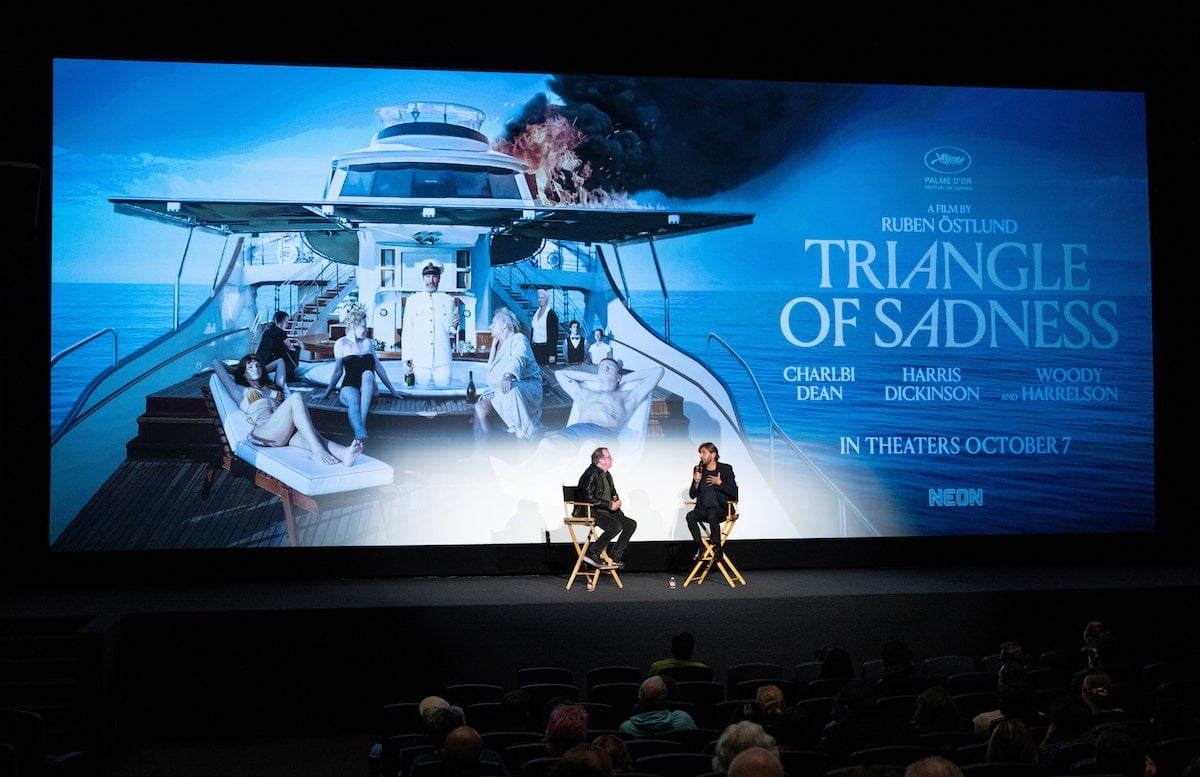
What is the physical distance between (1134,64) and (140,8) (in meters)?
8.33

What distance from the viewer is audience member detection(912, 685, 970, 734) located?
181 inches

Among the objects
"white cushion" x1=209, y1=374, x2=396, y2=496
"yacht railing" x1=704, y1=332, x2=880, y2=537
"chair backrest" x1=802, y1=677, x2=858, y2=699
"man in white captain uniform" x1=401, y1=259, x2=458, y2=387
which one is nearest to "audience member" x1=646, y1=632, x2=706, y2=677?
"chair backrest" x1=802, y1=677, x2=858, y2=699

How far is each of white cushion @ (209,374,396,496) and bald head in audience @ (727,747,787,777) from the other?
6.39 m

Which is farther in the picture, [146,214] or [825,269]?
[825,269]

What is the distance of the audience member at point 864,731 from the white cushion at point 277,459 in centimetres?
559

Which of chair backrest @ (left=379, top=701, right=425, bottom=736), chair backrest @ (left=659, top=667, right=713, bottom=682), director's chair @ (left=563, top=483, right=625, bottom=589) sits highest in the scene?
director's chair @ (left=563, top=483, right=625, bottom=589)

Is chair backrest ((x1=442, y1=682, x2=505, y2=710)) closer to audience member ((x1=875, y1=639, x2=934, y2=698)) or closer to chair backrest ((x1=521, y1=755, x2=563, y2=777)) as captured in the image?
audience member ((x1=875, y1=639, x2=934, y2=698))

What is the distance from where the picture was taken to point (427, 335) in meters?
9.14

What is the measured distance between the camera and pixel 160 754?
7.10 meters

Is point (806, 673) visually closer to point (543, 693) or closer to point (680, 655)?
point (680, 655)

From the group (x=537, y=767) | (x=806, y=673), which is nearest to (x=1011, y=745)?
(x=537, y=767)

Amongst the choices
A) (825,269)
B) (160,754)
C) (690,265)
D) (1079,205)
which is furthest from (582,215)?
(160,754)

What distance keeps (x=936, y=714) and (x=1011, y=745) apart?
0.90 m

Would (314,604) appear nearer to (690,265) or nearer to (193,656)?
(193,656)
